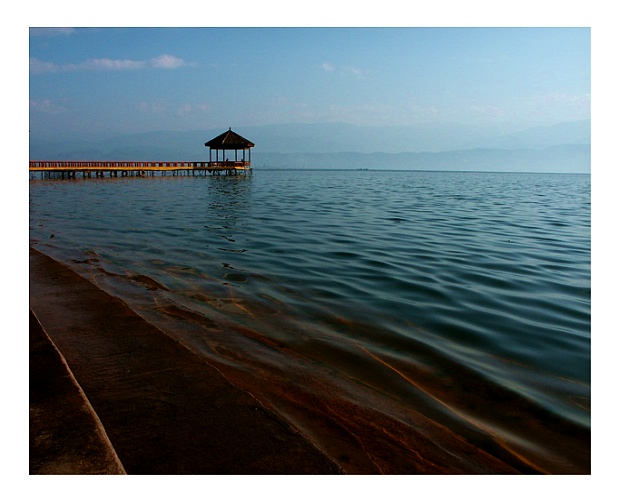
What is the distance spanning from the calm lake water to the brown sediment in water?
0.05 m

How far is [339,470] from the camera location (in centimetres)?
250

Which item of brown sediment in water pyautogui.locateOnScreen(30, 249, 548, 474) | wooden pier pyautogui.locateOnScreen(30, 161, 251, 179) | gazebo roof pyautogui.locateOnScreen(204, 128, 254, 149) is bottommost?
brown sediment in water pyautogui.locateOnScreen(30, 249, 548, 474)

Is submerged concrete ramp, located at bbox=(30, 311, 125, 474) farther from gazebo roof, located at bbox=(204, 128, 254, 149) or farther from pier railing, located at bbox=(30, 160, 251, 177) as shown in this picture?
gazebo roof, located at bbox=(204, 128, 254, 149)

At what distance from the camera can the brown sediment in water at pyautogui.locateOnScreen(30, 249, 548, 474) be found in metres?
2.55

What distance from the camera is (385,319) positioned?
5.62 m

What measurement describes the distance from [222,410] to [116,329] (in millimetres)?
2035

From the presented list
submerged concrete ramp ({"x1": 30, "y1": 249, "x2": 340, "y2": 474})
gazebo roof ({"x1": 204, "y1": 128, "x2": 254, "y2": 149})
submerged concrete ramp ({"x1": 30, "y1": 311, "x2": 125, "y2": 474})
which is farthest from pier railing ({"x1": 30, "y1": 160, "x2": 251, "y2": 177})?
submerged concrete ramp ({"x1": 30, "y1": 311, "x2": 125, "y2": 474})

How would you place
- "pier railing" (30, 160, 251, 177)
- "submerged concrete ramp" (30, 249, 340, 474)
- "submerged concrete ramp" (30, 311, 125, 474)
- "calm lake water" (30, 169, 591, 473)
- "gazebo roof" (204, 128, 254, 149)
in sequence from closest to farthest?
"submerged concrete ramp" (30, 311, 125, 474) → "submerged concrete ramp" (30, 249, 340, 474) → "calm lake water" (30, 169, 591, 473) → "pier railing" (30, 160, 251, 177) → "gazebo roof" (204, 128, 254, 149)

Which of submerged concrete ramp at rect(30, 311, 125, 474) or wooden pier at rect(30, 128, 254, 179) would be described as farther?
wooden pier at rect(30, 128, 254, 179)

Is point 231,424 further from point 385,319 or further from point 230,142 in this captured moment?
point 230,142

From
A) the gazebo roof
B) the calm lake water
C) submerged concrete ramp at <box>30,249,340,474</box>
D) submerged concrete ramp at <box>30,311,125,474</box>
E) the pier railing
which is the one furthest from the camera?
the gazebo roof

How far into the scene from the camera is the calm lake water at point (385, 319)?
3.54 metres

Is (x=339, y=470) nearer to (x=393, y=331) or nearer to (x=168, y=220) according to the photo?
(x=393, y=331)

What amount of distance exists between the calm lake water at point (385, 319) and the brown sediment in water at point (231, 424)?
0.05m
